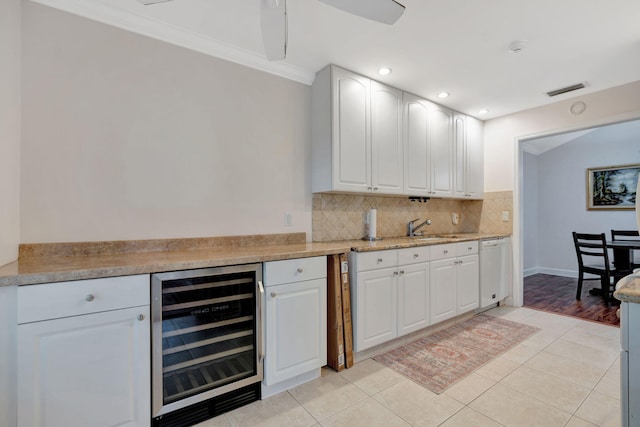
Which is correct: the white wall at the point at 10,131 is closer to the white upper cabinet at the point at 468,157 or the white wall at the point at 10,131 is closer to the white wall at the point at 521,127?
the white upper cabinet at the point at 468,157

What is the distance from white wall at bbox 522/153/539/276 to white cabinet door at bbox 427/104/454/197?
2961 mm

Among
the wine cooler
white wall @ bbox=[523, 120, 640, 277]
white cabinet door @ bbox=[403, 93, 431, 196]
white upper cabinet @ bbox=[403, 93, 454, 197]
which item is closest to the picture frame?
white wall @ bbox=[523, 120, 640, 277]

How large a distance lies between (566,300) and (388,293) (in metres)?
3.20

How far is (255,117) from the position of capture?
97.3 inches

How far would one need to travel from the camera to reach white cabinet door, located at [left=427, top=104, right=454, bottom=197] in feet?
11.0

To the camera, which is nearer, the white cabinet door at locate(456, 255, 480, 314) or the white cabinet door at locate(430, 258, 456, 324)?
the white cabinet door at locate(430, 258, 456, 324)

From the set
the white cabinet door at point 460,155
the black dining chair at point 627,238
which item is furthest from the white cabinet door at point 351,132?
the black dining chair at point 627,238

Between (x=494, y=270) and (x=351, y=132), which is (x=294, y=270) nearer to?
(x=351, y=132)

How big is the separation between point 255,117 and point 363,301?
68.7 inches

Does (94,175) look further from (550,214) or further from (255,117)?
(550,214)

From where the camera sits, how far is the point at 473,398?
189cm

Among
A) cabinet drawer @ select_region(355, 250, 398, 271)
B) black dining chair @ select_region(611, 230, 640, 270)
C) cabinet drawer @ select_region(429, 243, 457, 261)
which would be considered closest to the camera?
cabinet drawer @ select_region(355, 250, 398, 271)

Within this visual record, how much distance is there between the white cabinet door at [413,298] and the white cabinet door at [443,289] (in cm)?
9

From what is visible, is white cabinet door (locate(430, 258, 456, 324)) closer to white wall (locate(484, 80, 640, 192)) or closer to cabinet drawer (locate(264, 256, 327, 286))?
cabinet drawer (locate(264, 256, 327, 286))
